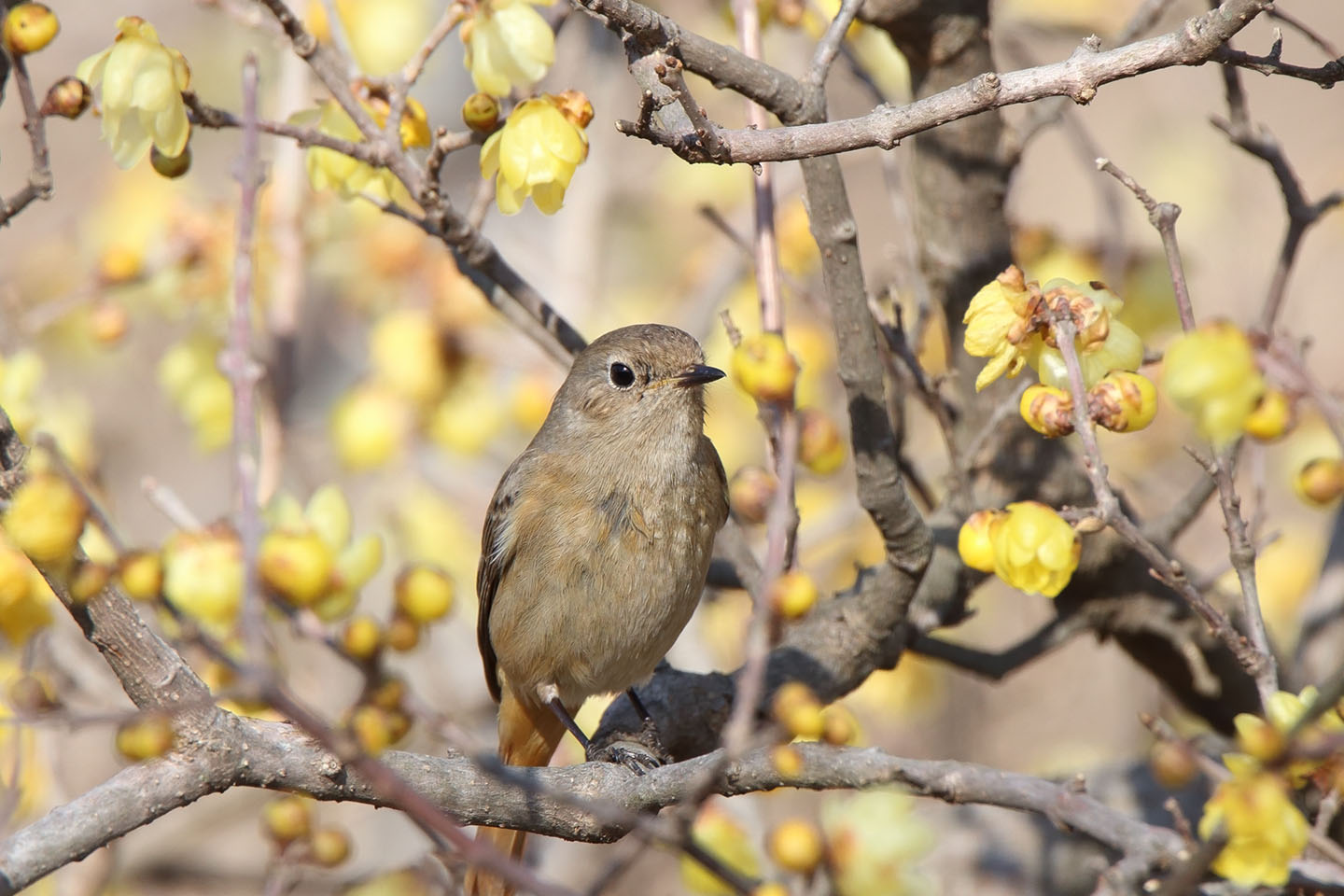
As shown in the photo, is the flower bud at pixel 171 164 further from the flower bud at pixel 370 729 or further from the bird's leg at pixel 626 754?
the bird's leg at pixel 626 754

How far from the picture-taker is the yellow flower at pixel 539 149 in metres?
2.52

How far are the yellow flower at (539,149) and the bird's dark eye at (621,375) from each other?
1412 millimetres

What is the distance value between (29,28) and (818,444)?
2.05 m

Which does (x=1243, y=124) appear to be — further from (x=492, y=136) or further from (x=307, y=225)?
(x=307, y=225)

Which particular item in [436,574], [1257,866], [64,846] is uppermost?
[436,574]

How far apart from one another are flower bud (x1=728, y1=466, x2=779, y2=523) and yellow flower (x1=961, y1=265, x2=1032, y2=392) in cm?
109

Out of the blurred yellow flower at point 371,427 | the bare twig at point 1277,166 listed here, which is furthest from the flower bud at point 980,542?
the blurred yellow flower at point 371,427

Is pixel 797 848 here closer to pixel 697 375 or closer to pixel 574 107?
pixel 574 107

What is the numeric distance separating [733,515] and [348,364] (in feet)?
12.5

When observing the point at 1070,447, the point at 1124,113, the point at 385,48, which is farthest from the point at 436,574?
the point at 1124,113

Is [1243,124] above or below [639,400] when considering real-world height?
above

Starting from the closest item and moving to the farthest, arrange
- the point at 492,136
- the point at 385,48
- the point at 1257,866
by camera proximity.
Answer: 1. the point at 1257,866
2. the point at 492,136
3. the point at 385,48

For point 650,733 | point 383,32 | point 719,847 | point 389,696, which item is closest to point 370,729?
point 389,696

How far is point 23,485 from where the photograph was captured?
6.96ft
